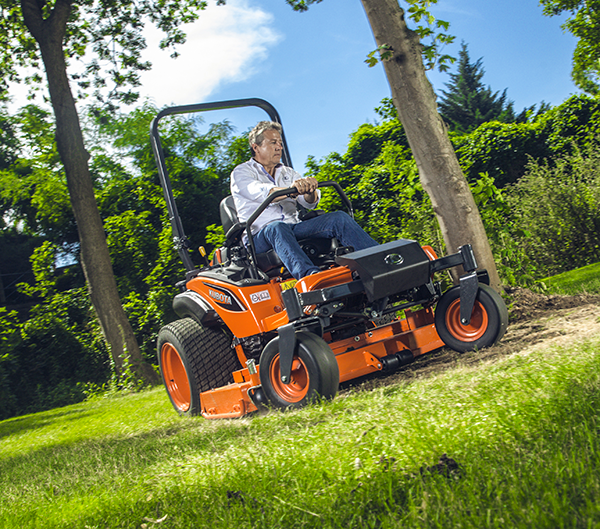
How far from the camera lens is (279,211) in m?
4.33

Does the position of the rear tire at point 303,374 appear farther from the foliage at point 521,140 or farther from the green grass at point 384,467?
the foliage at point 521,140

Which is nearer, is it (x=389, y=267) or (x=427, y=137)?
(x=389, y=267)

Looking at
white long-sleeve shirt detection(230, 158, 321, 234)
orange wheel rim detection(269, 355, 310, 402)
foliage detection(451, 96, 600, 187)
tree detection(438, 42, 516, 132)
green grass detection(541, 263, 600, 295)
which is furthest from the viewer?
tree detection(438, 42, 516, 132)

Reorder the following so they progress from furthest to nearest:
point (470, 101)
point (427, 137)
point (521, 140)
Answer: point (470, 101)
point (521, 140)
point (427, 137)

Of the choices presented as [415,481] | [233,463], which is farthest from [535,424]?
[233,463]

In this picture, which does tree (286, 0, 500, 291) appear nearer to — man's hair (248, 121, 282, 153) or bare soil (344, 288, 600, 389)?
bare soil (344, 288, 600, 389)

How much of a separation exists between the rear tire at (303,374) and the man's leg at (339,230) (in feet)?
2.71

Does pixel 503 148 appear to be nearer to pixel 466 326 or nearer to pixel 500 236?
pixel 500 236

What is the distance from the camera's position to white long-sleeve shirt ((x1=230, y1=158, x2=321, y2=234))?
13.8 ft

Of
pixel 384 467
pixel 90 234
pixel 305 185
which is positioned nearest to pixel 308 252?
pixel 305 185

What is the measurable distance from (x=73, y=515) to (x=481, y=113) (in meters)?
38.9

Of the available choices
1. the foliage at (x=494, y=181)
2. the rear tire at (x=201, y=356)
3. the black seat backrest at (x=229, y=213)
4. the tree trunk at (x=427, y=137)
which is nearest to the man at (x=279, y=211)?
the black seat backrest at (x=229, y=213)

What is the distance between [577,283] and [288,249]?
14.2 ft

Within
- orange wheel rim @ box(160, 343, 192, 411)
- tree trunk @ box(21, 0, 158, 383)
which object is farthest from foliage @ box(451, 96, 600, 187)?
orange wheel rim @ box(160, 343, 192, 411)
